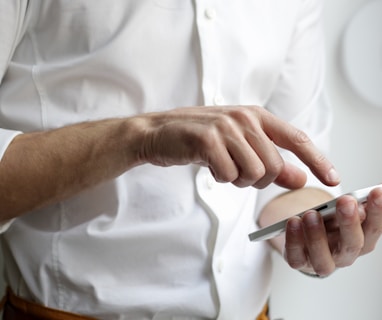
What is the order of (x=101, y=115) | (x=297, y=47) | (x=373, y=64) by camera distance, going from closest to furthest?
(x=101, y=115) < (x=297, y=47) < (x=373, y=64)

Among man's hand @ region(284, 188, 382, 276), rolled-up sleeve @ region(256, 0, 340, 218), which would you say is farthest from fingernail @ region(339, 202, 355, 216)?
rolled-up sleeve @ region(256, 0, 340, 218)

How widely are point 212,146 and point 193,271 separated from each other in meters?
0.27

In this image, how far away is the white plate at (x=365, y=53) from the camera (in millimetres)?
1086

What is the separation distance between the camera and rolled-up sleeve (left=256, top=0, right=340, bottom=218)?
947mm

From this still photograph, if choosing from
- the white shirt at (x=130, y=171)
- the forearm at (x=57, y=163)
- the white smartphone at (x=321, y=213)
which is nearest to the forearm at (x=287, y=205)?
the white shirt at (x=130, y=171)

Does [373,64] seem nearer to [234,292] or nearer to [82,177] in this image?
[234,292]

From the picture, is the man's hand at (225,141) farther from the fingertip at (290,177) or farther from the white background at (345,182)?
the white background at (345,182)

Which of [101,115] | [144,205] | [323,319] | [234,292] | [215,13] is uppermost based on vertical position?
[215,13]

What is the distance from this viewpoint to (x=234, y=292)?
0.83 metres

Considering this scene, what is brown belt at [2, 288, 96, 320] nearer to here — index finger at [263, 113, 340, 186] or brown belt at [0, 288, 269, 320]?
brown belt at [0, 288, 269, 320]

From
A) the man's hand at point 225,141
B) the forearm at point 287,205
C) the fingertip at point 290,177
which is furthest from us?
the forearm at point 287,205

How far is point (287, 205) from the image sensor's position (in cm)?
94

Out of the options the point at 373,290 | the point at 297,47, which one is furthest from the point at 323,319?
the point at 297,47

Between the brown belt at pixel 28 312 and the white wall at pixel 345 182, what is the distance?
46cm
